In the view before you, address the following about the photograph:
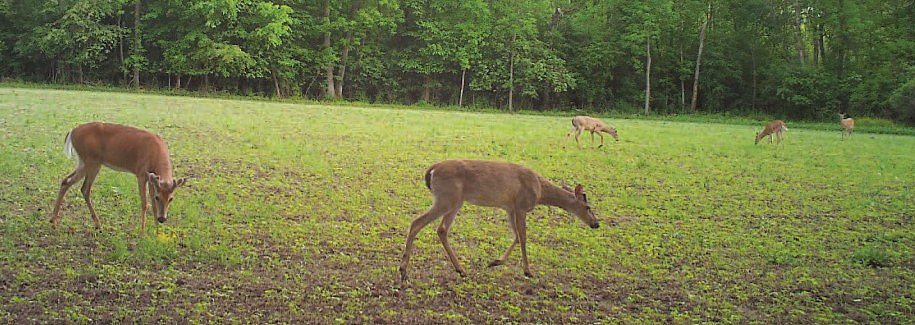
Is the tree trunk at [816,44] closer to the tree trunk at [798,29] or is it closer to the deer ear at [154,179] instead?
the tree trunk at [798,29]

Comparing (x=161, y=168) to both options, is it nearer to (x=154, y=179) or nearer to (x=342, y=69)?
(x=154, y=179)

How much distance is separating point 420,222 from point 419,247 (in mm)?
1198

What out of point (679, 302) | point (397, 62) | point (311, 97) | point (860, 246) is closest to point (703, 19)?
point (397, 62)

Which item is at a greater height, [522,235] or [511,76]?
[511,76]

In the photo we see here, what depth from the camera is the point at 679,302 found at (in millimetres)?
5480

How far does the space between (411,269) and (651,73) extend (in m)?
38.8

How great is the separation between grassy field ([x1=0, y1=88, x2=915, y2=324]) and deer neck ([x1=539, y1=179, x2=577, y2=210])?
1.87 ft

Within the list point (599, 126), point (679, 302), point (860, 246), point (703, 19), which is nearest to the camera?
point (679, 302)

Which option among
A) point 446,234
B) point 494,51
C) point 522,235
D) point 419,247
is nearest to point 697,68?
point 494,51

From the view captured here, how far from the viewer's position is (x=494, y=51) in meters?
40.5

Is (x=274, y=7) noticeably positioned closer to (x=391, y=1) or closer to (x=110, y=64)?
(x=391, y=1)

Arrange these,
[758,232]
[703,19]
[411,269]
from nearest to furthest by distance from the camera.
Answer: [411,269], [758,232], [703,19]

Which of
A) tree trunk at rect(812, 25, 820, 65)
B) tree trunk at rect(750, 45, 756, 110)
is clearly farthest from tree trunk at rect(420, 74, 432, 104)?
tree trunk at rect(812, 25, 820, 65)

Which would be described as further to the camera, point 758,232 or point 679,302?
point 758,232
